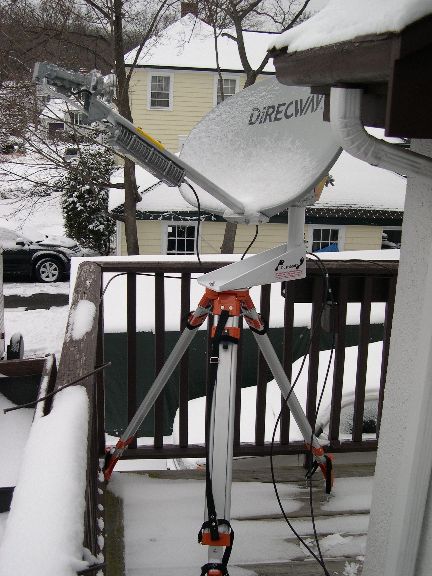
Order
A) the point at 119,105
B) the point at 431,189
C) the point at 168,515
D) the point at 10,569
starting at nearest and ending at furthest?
the point at 10,569
the point at 431,189
the point at 168,515
the point at 119,105

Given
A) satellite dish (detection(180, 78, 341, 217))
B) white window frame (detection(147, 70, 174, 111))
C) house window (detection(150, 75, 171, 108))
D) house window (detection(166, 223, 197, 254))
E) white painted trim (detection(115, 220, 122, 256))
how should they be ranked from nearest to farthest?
satellite dish (detection(180, 78, 341, 217)), house window (detection(166, 223, 197, 254)), white painted trim (detection(115, 220, 122, 256)), white window frame (detection(147, 70, 174, 111)), house window (detection(150, 75, 171, 108))

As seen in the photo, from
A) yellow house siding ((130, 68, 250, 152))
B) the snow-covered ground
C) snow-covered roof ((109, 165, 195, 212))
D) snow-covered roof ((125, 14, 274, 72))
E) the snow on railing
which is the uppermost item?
snow-covered roof ((125, 14, 274, 72))

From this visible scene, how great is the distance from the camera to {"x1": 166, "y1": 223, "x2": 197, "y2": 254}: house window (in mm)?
14797

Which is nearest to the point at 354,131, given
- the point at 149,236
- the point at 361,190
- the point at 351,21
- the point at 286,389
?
the point at 351,21

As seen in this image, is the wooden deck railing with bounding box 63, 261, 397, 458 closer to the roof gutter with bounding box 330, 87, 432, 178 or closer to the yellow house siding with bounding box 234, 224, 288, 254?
the roof gutter with bounding box 330, 87, 432, 178

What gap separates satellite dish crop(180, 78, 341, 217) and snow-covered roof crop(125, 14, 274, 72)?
47.3 feet

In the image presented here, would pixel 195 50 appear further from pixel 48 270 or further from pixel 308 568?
pixel 308 568

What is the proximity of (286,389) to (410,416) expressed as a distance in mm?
785

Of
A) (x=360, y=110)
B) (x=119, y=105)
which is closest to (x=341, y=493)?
(x=360, y=110)

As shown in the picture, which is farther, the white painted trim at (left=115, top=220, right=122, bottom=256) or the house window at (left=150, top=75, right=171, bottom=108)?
the house window at (left=150, top=75, right=171, bottom=108)

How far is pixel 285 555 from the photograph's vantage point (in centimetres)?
239

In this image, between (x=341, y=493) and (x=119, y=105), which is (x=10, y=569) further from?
(x=119, y=105)

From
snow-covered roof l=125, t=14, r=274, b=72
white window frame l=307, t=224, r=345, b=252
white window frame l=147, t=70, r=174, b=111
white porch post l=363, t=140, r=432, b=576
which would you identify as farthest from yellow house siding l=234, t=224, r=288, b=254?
white porch post l=363, t=140, r=432, b=576

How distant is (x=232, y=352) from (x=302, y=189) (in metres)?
0.57
